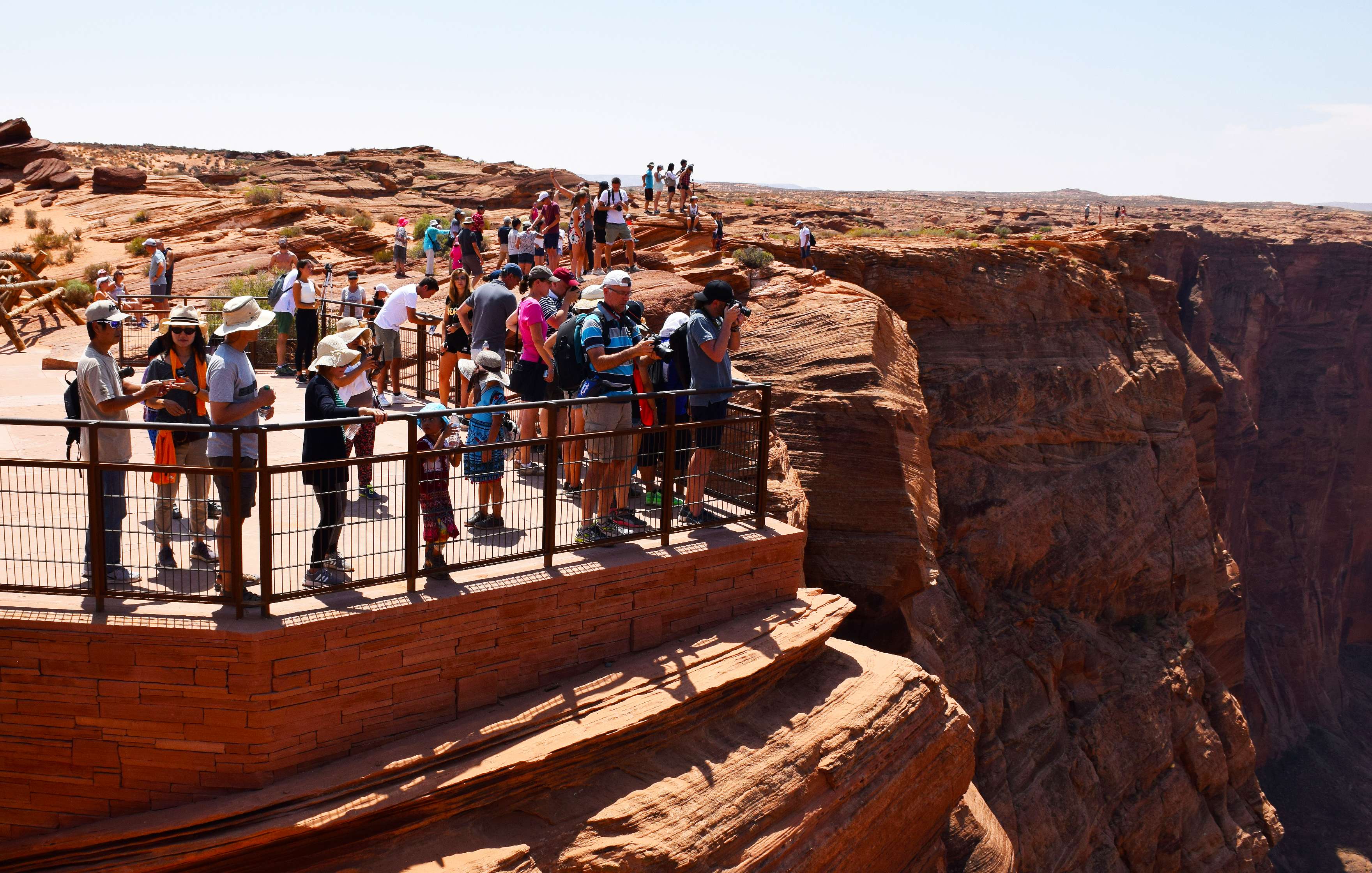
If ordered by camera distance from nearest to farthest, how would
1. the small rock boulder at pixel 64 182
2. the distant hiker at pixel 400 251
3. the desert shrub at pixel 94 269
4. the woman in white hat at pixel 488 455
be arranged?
the woman in white hat at pixel 488 455 < the distant hiker at pixel 400 251 < the desert shrub at pixel 94 269 < the small rock boulder at pixel 64 182

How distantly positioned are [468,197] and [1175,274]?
3058 cm

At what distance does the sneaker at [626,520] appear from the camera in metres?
8.68

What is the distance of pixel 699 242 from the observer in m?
25.1

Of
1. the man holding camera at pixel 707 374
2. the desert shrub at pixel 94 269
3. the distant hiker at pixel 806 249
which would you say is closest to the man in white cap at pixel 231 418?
the man holding camera at pixel 707 374

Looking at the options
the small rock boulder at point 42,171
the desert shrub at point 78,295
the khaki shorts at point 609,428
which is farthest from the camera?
the small rock boulder at point 42,171

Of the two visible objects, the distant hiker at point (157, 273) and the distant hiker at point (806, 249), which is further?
the distant hiker at point (806, 249)

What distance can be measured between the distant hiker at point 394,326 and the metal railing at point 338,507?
11.5 ft

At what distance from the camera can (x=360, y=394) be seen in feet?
31.1

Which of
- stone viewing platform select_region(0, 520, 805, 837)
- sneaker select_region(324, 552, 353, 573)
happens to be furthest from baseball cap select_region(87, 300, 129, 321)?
sneaker select_region(324, 552, 353, 573)

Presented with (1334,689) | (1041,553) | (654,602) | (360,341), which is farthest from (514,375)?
(1334,689)

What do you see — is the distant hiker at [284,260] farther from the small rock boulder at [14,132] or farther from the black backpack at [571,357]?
the small rock boulder at [14,132]

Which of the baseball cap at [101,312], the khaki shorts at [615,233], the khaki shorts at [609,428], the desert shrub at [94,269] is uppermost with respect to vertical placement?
the khaki shorts at [615,233]

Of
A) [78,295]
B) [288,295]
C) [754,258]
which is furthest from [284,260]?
[78,295]

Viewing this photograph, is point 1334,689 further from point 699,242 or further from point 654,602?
point 654,602
